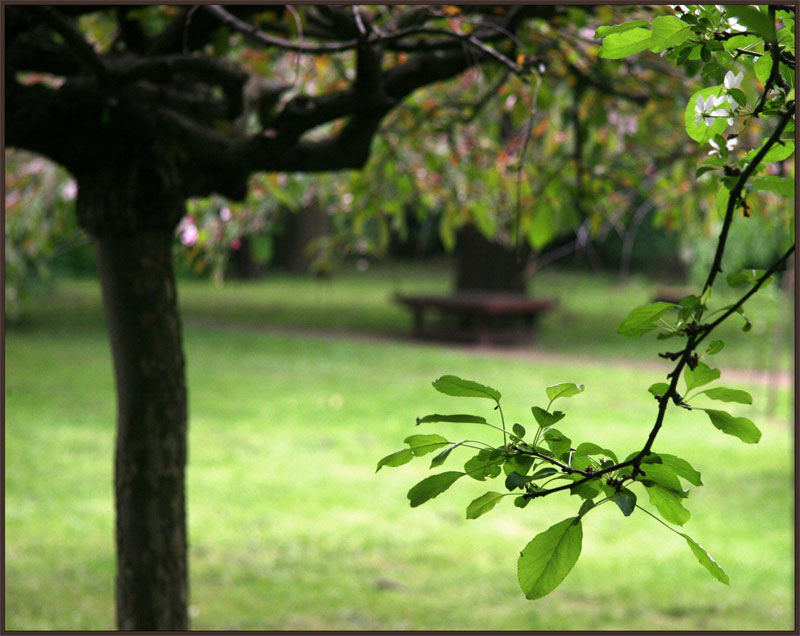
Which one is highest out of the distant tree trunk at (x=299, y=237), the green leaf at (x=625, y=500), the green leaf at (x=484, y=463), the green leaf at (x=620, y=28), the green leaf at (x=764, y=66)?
the green leaf at (x=620, y=28)

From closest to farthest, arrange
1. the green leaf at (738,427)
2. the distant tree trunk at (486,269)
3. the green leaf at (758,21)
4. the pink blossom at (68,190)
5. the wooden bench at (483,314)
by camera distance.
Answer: the green leaf at (758,21) < the green leaf at (738,427) < the pink blossom at (68,190) < the wooden bench at (483,314) < the distant tree trunk at (486,269)

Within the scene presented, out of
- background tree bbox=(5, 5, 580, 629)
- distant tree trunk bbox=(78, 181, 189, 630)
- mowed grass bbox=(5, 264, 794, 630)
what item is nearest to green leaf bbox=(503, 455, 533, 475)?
background tree bbox=(5, 5, 580, 629)

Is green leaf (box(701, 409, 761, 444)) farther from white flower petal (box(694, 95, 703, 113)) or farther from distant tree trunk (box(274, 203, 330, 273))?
distant tree trunk (box(274, 203, 330, 273))

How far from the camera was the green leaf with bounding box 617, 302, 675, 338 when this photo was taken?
1252mm

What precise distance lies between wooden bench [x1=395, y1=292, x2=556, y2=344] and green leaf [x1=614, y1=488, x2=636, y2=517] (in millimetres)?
13360

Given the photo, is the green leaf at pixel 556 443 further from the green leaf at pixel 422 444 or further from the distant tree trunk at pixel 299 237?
the distant tree trunk at pixel 299 237

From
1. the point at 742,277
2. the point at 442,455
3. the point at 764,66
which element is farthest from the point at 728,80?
the point at 442,455

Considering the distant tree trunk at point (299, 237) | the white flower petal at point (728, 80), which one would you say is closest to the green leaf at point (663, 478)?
the white flower petal at point (728, 80)

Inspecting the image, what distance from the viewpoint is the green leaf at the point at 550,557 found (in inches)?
48.1

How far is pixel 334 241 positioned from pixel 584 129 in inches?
67.6

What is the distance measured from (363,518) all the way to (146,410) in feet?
12.7

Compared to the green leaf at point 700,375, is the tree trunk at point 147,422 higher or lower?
lower

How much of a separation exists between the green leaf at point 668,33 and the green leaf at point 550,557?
0.61m

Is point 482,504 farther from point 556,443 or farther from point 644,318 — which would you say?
point 644,318
